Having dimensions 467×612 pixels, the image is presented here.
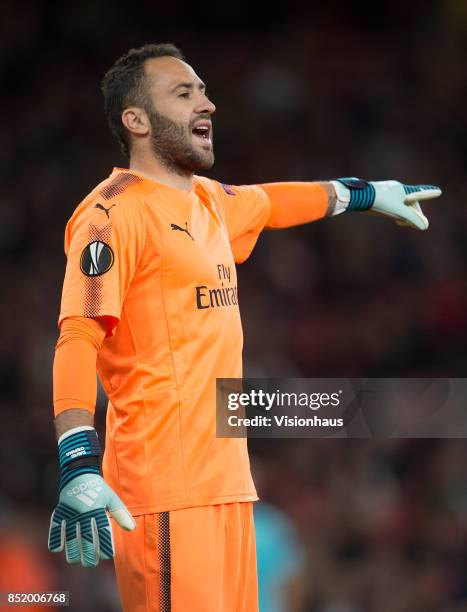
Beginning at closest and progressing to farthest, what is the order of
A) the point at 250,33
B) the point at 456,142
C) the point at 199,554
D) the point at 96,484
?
the point at 96,484 < the point at 199,554 < the point at 456,142 < the point at 250,33

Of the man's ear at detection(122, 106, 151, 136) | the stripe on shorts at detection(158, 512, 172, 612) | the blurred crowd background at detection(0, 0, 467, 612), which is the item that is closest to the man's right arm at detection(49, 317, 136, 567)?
the stripe on shorts at detection(158, 512, 172, 612)

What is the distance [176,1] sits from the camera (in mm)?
9602

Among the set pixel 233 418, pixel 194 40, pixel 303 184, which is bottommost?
pixel 233 418

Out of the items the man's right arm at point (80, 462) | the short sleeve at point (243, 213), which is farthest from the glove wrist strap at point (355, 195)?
the man's right arm at point (80, 462)

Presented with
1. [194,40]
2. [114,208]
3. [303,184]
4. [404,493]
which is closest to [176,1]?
[194,40]

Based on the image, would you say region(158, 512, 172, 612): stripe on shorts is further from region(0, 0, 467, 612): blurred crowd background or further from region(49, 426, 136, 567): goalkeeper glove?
region(0, 0, 467, 612): blurred crowd background

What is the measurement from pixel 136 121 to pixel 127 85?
11cm

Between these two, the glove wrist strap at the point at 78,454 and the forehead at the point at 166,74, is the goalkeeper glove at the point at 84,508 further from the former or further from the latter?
the forehead at the point at 166,74

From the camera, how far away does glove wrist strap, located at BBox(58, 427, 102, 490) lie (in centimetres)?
260

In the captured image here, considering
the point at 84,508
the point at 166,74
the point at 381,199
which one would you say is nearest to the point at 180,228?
the point at 166,74

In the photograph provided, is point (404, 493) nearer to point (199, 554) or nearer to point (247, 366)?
point (247, 366)

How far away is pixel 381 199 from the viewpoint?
3.57m

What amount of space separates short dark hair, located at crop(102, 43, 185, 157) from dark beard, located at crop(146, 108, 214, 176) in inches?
2.9

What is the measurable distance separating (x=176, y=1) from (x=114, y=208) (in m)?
7.14
